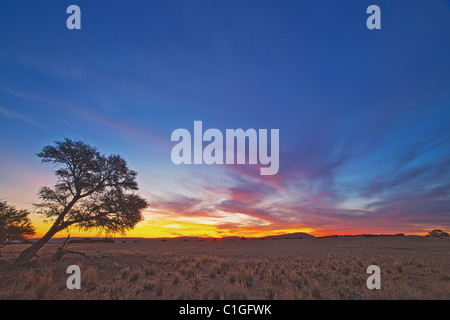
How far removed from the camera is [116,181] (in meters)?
18.5

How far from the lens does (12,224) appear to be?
17.6 m

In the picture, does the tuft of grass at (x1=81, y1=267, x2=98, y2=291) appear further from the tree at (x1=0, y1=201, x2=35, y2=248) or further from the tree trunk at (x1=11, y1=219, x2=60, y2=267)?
the tree at (x1=0, y1=201, x2=35, y2=248)

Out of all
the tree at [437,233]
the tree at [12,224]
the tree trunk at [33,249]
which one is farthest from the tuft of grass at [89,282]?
the tree at [437,233]

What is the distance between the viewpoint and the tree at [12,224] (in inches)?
664

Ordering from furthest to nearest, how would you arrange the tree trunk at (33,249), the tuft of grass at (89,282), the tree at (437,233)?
the tree at (437,233) < the tree trunk at (33,249) < the tuft of grass at (89,282)

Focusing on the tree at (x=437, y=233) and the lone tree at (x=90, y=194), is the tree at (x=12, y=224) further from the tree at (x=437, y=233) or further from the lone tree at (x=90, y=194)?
the tree at (x=437, y=233)

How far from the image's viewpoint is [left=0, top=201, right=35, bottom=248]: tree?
1686 centimetres

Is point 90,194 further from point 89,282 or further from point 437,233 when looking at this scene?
point 437,233

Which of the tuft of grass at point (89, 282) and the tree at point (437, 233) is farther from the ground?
the tuft of grass at point (89, 282)

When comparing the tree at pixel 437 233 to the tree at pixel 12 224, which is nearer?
the tree at pixel 12 224
